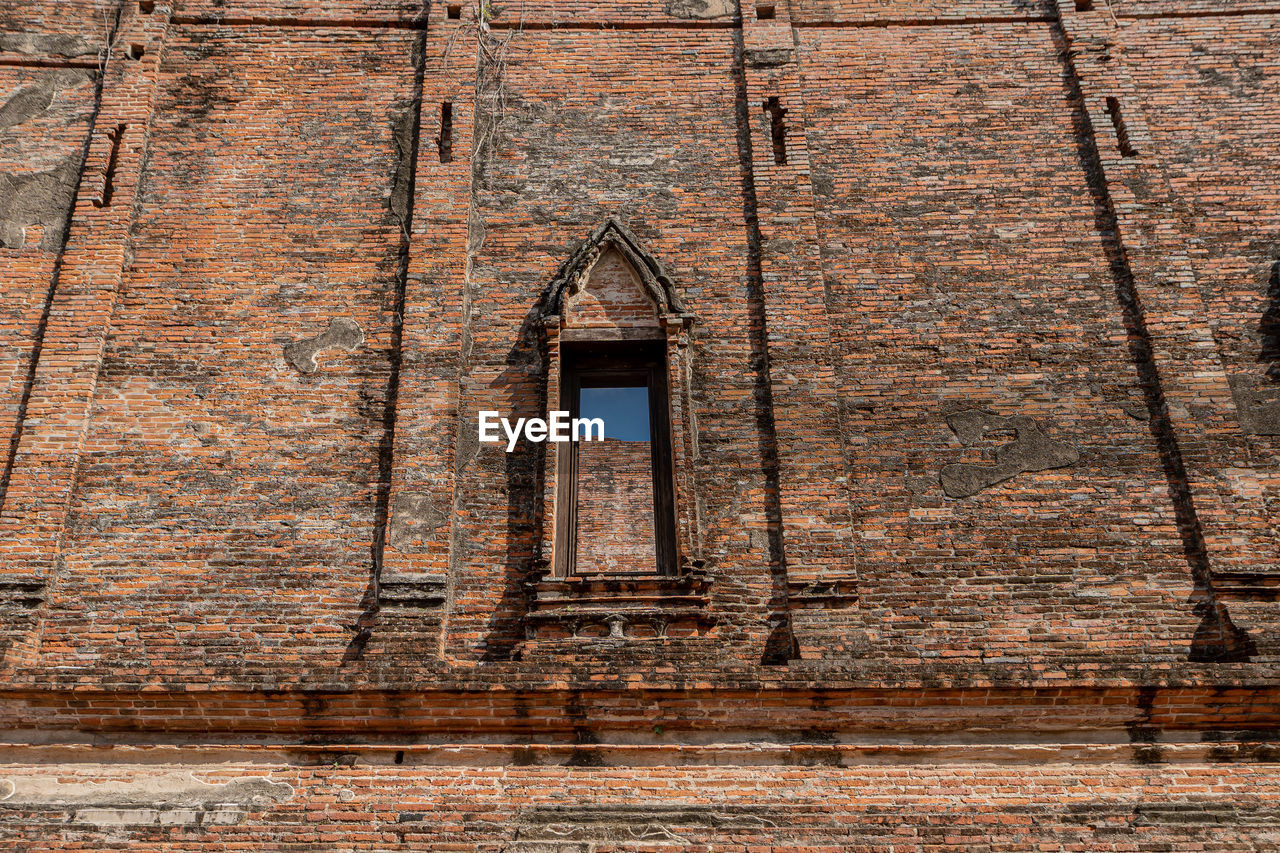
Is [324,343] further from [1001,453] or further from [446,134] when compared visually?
[1001,453]

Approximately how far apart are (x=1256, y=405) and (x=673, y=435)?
166 inches

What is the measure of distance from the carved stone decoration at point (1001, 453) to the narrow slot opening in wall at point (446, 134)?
447cm

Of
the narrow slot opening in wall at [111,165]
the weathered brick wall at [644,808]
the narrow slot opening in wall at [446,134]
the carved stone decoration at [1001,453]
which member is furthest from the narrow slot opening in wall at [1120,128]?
the narrow slot opening in wall at [111,165]

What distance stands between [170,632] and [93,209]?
3.60m

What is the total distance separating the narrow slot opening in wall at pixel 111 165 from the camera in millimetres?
7484

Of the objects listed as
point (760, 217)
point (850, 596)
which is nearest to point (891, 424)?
point (850, 596)

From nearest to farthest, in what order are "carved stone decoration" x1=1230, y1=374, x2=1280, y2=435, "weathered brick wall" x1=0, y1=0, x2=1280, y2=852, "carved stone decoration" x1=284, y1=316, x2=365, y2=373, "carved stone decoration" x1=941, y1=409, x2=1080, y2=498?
"weathered brick wall" x1=0, y1=0, x2=1280, y2=852
"carved stone decoration" x1=941, y1=409, x2=1080, y2=498
"carved stone decoration" x1=1230, y1=374, x2=1280, y2=435
"carved stone decoration" x1=284, y1=316, x2=365, y2=373

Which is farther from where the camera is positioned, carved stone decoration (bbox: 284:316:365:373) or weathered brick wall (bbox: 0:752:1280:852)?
carved stone decoration (bbox: 284:316:365:373)

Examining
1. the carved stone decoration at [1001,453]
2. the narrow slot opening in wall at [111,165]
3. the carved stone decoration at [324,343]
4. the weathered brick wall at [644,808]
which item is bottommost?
the weathered brick wall at [644,808]

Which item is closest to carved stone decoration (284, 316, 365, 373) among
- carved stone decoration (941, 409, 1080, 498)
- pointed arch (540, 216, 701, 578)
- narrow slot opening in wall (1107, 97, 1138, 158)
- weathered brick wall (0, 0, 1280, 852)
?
weathered brick wall (0, 0, 1280, 852)

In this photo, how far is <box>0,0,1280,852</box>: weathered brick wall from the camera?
5.52m

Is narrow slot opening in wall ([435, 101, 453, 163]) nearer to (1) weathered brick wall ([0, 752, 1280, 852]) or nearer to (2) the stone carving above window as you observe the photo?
(2) the stone carving above window

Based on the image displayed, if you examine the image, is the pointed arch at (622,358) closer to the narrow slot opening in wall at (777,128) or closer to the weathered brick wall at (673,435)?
the weathered brick wall at (673,435)

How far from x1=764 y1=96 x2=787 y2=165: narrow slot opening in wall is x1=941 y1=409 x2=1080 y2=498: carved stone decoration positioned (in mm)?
2584
